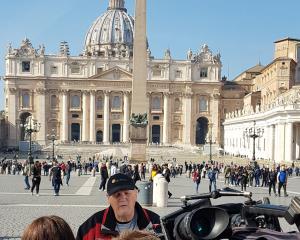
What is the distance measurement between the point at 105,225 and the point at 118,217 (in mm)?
86

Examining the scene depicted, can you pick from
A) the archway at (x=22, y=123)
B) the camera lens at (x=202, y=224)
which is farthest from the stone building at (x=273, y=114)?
the camera lens at (x=202, y=224)

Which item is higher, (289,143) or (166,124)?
(166,124)

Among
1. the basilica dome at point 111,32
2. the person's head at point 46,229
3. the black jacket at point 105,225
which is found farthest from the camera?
the basilica dome at point 111,32

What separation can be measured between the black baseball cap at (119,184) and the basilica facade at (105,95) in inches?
3300

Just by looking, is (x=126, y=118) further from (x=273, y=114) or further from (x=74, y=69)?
(x=273, y=114)

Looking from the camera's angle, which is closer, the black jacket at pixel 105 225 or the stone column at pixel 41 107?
the black jacket at pixel 105 225

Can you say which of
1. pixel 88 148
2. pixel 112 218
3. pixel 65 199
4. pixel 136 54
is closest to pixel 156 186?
pixel 65 199

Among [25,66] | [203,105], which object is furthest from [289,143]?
[25,66]

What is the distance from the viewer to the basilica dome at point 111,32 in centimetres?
11272

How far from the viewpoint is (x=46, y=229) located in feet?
8.01

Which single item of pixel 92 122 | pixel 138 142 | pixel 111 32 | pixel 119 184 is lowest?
pixel 138 142

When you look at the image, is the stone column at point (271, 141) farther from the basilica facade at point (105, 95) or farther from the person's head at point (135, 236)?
the person's head at point (135, 236)

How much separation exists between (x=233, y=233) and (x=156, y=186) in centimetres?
1339

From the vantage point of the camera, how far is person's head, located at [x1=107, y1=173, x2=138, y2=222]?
328 centimetres
